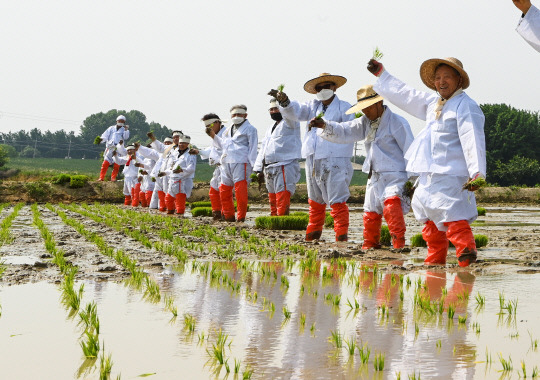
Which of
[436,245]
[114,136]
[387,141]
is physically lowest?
[436,245]

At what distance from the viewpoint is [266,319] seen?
142 inches

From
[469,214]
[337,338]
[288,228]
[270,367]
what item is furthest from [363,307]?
[288,228]

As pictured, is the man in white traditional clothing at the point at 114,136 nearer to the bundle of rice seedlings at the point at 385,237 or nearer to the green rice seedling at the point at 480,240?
the bundle of rice seedlings at the point at 385,237

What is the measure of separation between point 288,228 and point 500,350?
8882 mm

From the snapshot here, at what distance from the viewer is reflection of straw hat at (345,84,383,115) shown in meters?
7.51

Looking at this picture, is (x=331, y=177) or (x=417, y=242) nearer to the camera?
(x=417, y=242)

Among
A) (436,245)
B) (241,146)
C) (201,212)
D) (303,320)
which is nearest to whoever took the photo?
(303,320)

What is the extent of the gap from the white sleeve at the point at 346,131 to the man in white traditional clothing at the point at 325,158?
82cm

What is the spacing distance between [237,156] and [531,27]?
8831 millimetres

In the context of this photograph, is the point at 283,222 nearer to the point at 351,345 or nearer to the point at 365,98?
the point at 365,98

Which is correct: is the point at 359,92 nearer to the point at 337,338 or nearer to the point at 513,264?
the point at 513,264

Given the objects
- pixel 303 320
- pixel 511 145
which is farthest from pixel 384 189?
pixel 511 145

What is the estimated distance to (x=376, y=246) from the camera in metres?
7.88

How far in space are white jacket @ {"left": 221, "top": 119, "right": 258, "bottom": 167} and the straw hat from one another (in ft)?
22.3
